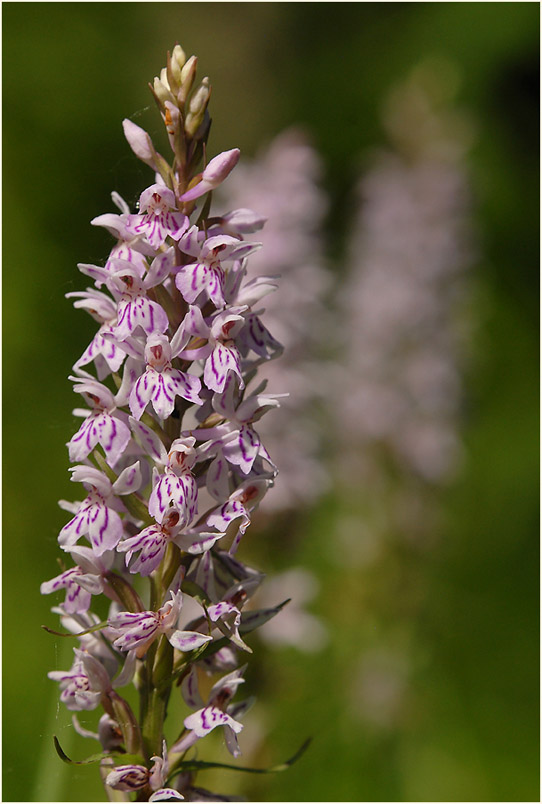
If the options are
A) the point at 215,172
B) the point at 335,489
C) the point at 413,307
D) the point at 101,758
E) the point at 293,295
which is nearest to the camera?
the point at 101,758

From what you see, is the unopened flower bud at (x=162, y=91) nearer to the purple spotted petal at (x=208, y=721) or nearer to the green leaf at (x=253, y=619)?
the green leaf at (x=253, y=619)

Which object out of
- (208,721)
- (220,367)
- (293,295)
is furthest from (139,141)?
(293,295)

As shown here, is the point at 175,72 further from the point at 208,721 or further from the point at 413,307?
the point at 413,307

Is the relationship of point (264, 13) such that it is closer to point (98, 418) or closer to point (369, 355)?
point (369, 355)

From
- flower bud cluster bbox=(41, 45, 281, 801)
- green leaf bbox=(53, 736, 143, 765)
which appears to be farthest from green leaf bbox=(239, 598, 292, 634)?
green leaf bbox=(53, 736, 143, 765)

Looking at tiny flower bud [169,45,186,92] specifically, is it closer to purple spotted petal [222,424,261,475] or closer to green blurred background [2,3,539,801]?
green blurred background [2,3,539,801]

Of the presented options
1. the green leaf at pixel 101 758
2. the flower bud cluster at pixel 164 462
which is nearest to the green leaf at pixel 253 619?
the flower bud cluster at pixel 164 462

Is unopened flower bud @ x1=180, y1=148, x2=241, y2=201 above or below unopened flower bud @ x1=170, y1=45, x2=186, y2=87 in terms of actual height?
below
